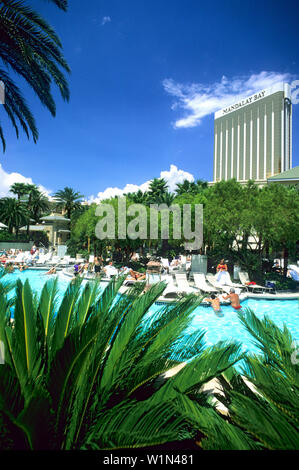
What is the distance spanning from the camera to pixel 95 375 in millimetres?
2043

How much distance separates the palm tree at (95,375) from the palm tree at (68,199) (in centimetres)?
4091

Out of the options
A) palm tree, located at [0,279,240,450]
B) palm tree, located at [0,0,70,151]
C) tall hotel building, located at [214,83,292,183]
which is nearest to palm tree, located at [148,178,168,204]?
palm tree, located at [0,0,70,151]

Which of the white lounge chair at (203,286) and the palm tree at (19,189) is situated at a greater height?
the palm tree at (19,189)

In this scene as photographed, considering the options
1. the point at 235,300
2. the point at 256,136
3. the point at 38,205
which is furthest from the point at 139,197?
the point at 256,136

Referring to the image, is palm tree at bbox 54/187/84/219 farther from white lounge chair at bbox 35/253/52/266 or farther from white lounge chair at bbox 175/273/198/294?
white lounge chair at bbox 175/273/198/294

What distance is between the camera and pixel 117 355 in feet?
7.66

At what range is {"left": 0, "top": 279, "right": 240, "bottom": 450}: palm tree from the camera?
5.14 feet

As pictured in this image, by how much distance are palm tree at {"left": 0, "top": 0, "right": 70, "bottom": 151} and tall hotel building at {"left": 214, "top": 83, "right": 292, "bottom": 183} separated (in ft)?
317

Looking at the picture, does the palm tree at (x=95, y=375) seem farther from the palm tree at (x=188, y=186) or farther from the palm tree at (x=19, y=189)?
the palm tree at (x=19, y=189)

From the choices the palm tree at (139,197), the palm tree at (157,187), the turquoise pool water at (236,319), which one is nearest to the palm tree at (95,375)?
the turquoise pool water at (236,319)

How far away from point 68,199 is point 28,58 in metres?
35.7

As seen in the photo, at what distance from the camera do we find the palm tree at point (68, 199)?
41500 millimetres

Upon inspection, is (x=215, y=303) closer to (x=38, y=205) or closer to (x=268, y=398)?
(x=268, y=398)
